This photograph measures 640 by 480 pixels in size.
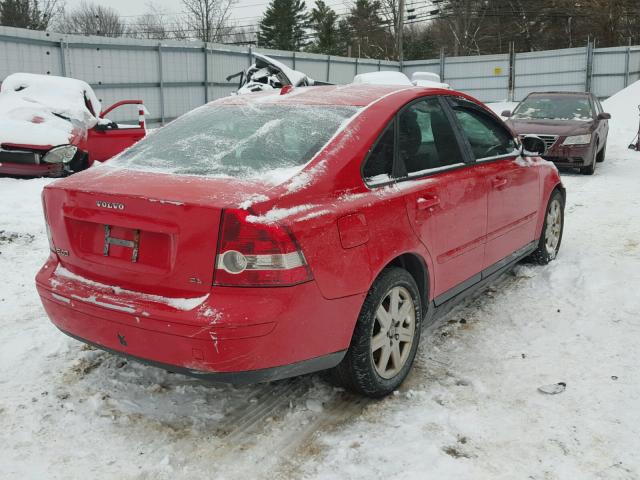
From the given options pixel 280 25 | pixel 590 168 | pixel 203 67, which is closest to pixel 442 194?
pixel 590 168

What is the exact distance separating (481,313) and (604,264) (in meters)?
1.64

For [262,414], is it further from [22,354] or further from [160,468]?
[22,354]

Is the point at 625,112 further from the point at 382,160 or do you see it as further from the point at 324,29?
the point at 324,29

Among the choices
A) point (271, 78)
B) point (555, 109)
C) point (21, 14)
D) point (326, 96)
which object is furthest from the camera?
point (21, 14)

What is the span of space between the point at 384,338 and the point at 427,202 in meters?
0.78

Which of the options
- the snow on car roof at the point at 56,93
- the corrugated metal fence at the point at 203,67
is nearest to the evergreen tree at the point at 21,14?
the corrugated metal fence at the point at 203,67

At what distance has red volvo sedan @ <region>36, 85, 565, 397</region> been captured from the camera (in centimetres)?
251

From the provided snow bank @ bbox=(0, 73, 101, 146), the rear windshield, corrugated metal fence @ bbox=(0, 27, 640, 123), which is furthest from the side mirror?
corrugated metal fence @ bbox=(0, 27, 640, 123)

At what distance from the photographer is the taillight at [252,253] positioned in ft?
8.13

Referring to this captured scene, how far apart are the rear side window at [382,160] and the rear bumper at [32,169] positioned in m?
6.67

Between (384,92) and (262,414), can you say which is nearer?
(262,414)

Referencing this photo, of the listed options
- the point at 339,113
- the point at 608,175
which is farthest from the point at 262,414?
the point at 608,175

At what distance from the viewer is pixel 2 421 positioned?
292 centimetres

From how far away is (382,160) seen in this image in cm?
316
